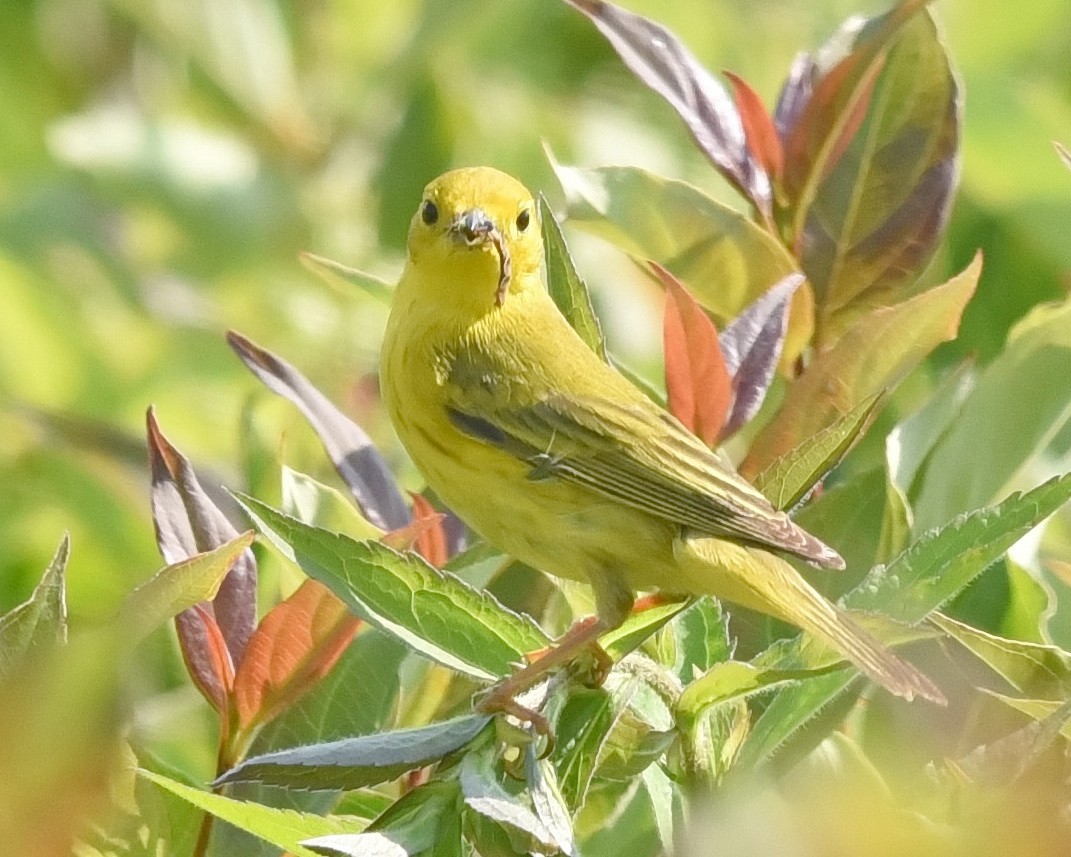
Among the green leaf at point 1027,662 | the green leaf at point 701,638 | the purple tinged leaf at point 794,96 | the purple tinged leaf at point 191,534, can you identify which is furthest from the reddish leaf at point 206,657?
the purple tinged leaf at point 794,96

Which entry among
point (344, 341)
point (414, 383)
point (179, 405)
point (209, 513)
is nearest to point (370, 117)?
point (344, 341)

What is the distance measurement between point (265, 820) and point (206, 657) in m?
0.35

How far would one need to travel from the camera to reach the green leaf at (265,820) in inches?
53.2

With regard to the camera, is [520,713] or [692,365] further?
[692,365]

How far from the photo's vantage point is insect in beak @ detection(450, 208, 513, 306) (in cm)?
243

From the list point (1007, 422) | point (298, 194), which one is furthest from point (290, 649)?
point (298, 194)

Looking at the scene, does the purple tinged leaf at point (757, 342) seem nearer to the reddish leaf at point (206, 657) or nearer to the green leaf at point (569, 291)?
the green leaf at point (569, 291)

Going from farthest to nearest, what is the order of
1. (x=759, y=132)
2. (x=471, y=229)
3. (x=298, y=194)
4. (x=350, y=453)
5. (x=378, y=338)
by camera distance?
(x=298, y=194), (x=378, y=338), (x=471, y=229), (x=759, y=132), (x=350, y=453)

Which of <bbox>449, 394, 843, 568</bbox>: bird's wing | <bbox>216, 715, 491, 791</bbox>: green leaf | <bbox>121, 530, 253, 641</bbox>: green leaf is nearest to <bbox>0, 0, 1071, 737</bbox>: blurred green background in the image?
<bbox>449, 394, 843, 568</bbox>: bird's wing

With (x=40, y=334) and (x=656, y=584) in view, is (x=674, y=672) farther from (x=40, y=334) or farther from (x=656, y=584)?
(x=40, y=334)

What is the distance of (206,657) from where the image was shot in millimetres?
1706

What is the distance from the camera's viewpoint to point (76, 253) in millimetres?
3920

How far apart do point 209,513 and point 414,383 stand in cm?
71

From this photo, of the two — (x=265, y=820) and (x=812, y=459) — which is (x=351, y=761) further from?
(x=812, y=459)
